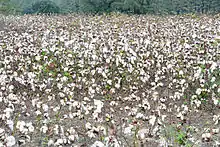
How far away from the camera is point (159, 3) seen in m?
24.6

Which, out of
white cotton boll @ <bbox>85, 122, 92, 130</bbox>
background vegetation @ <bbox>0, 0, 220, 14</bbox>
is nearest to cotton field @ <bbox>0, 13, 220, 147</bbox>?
white cotton boll @ <bbox>85, 122, 92, 130</bbox>

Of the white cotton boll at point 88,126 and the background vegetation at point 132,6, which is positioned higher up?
the background vegetation at point 132,6

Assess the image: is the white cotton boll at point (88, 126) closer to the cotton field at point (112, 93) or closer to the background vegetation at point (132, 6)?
the cotton field at point (112, 93)

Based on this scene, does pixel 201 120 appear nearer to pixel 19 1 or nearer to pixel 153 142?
pixel 153 142

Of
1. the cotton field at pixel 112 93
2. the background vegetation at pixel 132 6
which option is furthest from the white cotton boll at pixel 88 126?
the background vegetation at pixel 132 6

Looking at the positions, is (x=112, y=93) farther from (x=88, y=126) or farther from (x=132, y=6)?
(x=132, y=6)

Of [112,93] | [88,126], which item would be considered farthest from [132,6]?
[88,126]

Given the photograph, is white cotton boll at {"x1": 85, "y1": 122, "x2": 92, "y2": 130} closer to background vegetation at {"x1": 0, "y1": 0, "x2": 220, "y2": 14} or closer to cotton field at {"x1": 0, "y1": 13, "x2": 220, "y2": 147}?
cotton field at {"x1": 0, "y1": 13, "x2": 220, "y2": 147}

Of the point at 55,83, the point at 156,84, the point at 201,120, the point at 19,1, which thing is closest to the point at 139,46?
the point at 156,84

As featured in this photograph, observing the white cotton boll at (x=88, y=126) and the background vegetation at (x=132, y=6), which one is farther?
the background vegetation at (x=132, y=6)

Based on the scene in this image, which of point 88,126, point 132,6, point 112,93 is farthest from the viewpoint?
point 132,6

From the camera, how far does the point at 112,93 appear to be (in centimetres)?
523

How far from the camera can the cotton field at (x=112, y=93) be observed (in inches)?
148

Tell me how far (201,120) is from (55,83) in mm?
2445
